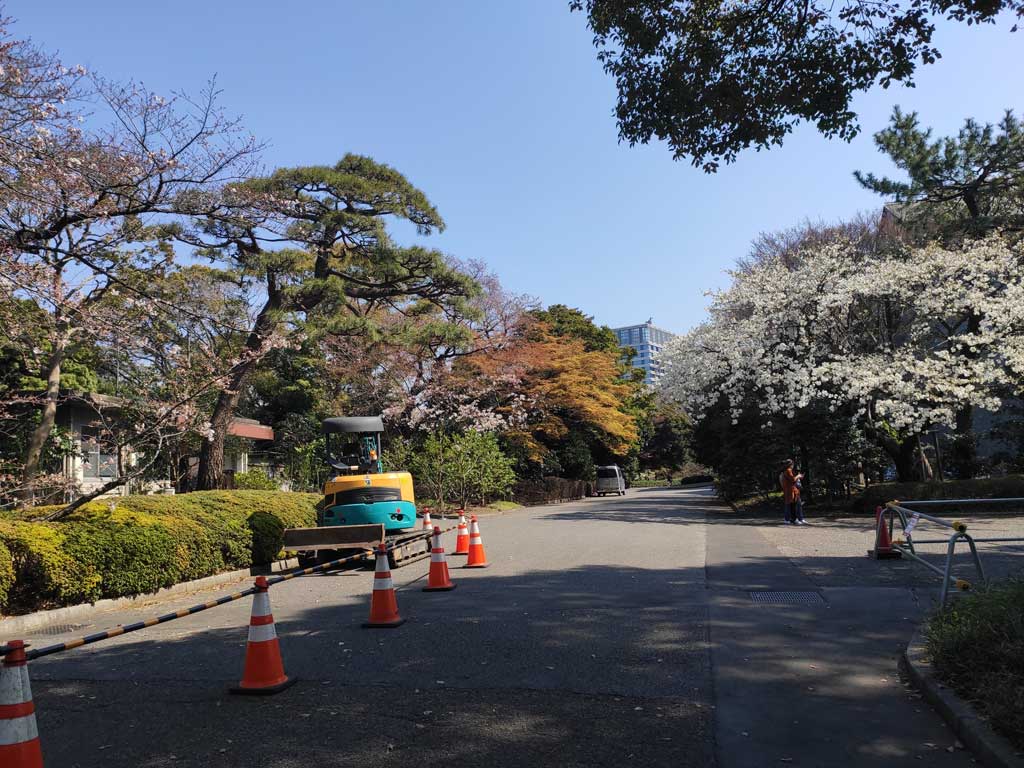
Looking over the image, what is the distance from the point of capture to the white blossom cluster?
21484 mm

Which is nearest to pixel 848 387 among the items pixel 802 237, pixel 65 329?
pixel 802 237

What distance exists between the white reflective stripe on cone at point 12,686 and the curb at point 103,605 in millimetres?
6072

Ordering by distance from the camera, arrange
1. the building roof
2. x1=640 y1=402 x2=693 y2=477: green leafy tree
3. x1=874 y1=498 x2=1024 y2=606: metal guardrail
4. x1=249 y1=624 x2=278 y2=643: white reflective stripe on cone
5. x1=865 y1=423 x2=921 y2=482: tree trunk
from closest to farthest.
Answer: x1=249 y1=624 x2=278 y2=643: white reflective stripe on cone < x1=874 y1=498 x2=1024 y2=606: metal guardrail < x1=865 y1=423 x2=921 y2=482: tree trunk < the building roof < x1=640 y1=402 x2=693 y2=477: green leafy tree

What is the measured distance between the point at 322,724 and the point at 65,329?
1051 centimetres

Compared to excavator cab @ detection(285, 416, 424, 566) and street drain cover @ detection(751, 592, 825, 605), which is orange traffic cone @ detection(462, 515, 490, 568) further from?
street drain cover @ detection(751, 592, 825, 605)

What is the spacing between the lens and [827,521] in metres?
21.2

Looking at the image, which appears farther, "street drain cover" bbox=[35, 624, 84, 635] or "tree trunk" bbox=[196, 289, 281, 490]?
"tree trunk" bbox=[196, 289, 281, 490]

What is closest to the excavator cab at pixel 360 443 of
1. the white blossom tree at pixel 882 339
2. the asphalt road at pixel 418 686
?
the asphalt road at pixel 418 686

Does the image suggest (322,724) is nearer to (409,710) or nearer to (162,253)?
(409,710)

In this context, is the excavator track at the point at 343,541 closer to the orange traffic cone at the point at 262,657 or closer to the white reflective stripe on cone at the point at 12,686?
the orange traffic cone at the point at 262,657

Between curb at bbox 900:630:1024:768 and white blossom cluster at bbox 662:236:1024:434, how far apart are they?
1679 centimetres

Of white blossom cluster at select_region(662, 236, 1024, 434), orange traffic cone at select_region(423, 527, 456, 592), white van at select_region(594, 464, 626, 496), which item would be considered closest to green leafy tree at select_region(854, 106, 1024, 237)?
white blossom cluster at select_region(662, 236, 1024, 434)

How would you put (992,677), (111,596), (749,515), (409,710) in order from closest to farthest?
1. (992,677)
2. (409,710)
3. (111,596)
4. (749,515)

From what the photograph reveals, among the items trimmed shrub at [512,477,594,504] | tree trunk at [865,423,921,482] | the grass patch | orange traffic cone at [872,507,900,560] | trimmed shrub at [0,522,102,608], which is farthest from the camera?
trimmed shrub at [512,477,594,504]
